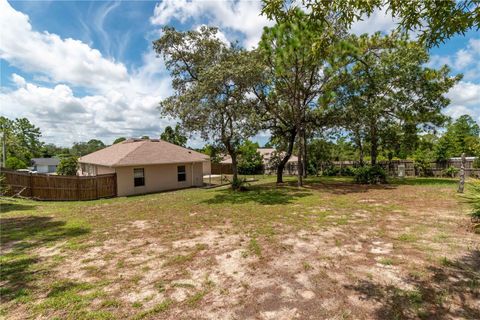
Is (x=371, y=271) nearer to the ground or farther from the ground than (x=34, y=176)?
nearer to the ground

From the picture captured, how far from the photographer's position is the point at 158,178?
17.7 m

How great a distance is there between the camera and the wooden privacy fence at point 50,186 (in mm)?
13711

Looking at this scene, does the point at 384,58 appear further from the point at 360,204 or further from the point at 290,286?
the point at 290,286

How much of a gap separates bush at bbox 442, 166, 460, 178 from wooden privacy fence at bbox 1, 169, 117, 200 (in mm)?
24593

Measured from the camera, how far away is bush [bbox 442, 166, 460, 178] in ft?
60.0

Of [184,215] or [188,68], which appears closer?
[184,215]

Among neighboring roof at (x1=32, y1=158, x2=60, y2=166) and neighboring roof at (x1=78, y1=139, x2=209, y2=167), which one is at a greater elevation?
neighboring roof at (x1=32, y1=158, x2=60, y2=166)

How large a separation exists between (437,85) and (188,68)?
15.3m

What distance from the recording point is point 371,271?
13.2ft

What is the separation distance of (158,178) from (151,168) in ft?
2.95

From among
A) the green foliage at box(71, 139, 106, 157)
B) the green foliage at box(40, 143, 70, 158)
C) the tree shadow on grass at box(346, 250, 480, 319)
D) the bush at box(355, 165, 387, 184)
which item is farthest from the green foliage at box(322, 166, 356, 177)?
the green foliage at box(71, 139, 106, 157)

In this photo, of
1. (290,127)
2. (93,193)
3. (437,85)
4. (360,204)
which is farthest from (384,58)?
(93,193)

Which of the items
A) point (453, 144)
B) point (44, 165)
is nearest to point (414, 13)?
point (453, 144)

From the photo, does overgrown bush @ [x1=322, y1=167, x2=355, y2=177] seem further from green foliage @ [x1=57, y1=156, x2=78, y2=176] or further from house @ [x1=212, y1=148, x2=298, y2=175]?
green foliage @ [x1=57, y1=156, x2=78, y2=176]
